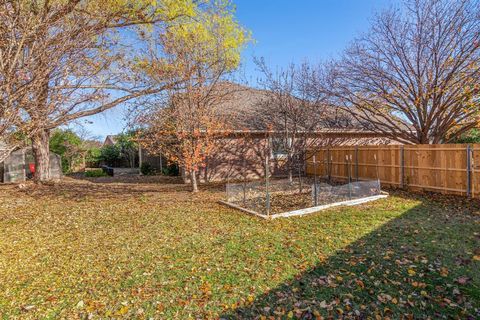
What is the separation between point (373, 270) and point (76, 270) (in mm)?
4219

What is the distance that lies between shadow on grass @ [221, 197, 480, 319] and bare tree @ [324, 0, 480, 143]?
6487 millimetres

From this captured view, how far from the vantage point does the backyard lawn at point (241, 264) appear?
135 inches

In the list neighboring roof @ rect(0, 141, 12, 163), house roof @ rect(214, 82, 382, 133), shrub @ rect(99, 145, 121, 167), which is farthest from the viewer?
shrub @ rect(99, 145, 121, 167)

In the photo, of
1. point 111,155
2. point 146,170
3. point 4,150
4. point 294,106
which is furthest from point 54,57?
point 111,155

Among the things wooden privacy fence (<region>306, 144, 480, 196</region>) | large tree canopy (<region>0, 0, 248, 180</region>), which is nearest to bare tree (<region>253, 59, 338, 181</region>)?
wooden privacy fence (<region>306, 144, 480, 196</region>)

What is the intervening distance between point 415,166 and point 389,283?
7612 mm

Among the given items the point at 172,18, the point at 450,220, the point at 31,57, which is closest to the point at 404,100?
the point at 450,220

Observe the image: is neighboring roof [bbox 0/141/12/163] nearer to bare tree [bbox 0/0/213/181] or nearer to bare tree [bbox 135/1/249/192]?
bare tree [bbox 0/0/213/181]

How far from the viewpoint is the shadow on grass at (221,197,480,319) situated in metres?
3.36

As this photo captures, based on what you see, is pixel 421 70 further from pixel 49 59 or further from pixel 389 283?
pixel 49 59

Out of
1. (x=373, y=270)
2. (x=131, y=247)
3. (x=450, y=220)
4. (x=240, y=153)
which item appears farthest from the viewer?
(x=240, y=153)

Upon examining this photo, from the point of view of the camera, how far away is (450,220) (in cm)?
664

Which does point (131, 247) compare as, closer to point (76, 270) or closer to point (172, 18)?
point (76, 270)

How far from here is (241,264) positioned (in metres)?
4.52
